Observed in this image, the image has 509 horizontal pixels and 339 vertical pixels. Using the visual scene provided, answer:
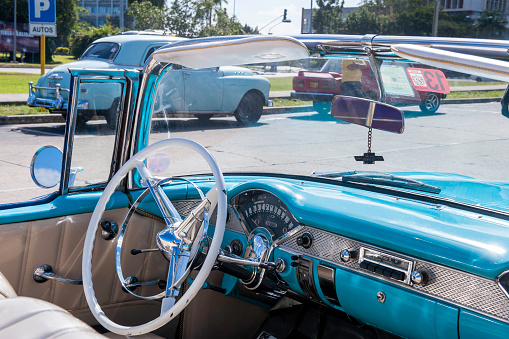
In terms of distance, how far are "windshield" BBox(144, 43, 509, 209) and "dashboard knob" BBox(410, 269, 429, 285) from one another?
462mm

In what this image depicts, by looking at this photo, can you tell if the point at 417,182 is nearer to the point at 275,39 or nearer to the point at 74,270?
the point at 275,39

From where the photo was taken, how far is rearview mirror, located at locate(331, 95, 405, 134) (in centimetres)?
227

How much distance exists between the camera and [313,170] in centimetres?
260

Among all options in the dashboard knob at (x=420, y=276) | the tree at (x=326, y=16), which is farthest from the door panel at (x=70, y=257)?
the tree at (x=326, y=16)

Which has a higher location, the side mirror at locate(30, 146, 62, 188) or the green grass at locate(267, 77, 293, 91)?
the green grass at locate(267, 77, 293, 91)

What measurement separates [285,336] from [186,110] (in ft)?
3.80

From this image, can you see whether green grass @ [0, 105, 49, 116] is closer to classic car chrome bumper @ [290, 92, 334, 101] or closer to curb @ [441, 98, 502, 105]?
classic car chrome bumper @ [290, 92, 334, 101]

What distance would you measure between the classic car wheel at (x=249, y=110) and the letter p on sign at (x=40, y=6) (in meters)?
10.1

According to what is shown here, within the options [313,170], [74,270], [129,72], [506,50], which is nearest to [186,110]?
[129,72]

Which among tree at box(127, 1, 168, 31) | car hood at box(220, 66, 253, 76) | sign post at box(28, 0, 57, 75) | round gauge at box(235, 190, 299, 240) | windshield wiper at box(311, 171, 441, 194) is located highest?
tree at box(127, 1, 168, 31)

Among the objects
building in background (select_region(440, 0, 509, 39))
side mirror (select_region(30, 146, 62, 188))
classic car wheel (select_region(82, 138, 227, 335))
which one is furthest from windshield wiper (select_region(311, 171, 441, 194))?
building in background (select_region(440, 0, 509, 39))

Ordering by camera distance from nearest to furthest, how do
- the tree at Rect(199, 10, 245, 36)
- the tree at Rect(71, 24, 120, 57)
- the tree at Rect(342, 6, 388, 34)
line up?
the tree at Rect(199, 10, 245, 36), the tree at Rect(342, 6, 388, 34), the tree at Rect(71, 24, 120, 57)

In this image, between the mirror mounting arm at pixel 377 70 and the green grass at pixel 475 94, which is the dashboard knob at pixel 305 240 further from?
the green grass at pixel 475 94

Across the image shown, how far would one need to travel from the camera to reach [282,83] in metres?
2.56
